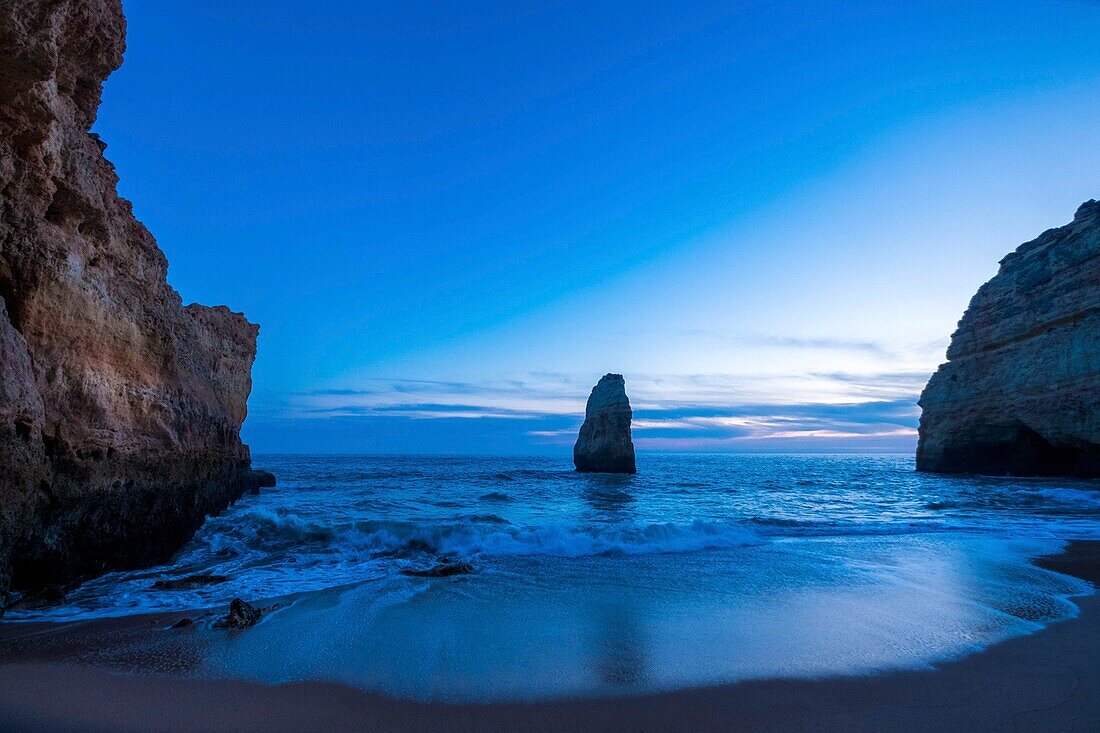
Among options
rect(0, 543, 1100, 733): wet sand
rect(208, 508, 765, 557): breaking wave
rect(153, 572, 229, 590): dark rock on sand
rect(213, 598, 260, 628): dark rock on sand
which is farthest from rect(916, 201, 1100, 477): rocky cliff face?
rect(153, 572, 229, 590): dark rock on sand

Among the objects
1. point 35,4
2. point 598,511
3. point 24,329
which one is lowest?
point 598,511

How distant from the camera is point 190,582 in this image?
7973 mm

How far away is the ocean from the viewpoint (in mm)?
4656

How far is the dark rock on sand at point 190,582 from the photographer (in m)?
7.74

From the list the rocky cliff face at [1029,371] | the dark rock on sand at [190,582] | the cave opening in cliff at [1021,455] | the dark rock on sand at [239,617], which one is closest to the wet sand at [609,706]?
the dark rock on sand at [239,617]

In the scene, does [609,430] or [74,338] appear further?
[609,430]

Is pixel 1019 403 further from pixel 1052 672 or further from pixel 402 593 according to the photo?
pixel 402 593

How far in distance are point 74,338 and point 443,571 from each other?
725cm

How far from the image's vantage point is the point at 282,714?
149 inches

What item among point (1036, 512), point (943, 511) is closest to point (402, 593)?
point (943, 511)

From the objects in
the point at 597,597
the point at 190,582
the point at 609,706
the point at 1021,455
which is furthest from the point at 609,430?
the point at 609,706

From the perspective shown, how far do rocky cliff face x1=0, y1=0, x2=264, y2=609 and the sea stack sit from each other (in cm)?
3305

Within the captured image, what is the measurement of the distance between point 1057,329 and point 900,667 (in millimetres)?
35253

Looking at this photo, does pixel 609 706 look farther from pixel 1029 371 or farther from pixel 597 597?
pixel 1029 371
